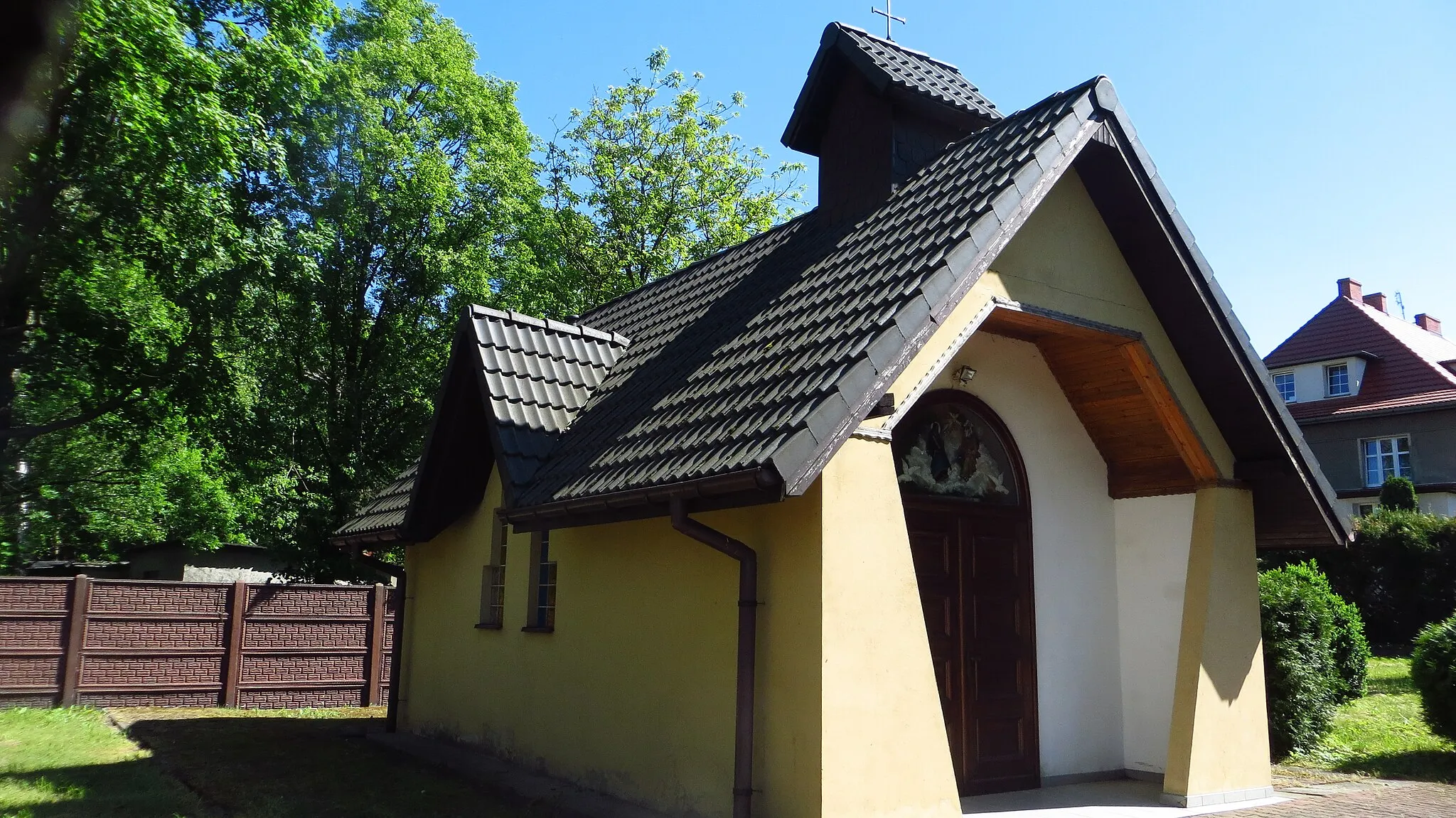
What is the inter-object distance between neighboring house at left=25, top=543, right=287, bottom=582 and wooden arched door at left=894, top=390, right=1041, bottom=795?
20.4m

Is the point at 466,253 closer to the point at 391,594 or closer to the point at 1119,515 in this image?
the point at 391,594

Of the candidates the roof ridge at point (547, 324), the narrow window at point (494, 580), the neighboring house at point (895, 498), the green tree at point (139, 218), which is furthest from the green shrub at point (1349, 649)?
the green tree at point (139, 218)

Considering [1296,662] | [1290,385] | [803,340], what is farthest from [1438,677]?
[1290,385]

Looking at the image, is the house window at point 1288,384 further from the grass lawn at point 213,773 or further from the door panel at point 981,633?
the grass lawn at point 213,773

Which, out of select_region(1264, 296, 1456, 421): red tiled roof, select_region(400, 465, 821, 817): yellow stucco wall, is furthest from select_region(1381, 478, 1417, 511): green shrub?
select_region(400, 465, 821, 817): yellow stucco wall

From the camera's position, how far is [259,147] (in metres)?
16.9

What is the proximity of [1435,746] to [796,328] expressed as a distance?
9.17 meters

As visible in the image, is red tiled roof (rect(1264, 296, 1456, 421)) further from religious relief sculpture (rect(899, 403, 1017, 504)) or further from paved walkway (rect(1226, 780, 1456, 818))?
religious relief sculpture (rect(899, 403, 1017, 504))

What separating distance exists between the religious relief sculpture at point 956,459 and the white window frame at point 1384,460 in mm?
31072

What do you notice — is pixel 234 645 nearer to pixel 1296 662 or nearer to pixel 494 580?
pixel 494 580

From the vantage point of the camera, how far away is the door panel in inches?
326

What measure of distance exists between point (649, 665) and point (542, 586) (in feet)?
8.02

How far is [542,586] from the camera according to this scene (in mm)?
9875

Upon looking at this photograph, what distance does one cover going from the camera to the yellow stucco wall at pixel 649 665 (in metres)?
6.33
